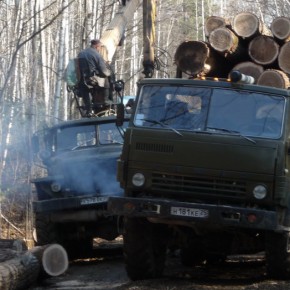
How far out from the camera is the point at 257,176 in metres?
8.66

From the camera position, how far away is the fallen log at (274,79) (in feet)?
35.4

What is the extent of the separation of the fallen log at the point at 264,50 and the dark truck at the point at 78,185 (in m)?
2.28

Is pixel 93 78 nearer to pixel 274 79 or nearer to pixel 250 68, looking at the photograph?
pixel 250 68

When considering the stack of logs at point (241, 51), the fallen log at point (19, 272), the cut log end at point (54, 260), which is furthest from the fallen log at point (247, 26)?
the fallen log at point (19, 272)

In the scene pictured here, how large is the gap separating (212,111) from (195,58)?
2446 mm

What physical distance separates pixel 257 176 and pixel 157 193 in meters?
1.18

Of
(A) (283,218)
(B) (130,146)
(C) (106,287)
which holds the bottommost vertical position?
(C) (106,287)

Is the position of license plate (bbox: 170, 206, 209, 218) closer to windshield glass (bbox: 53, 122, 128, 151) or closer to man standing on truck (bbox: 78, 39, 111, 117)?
windshield glass (bbox: 53, 122, 128, 151)

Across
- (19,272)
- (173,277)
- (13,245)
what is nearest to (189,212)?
(173,277)

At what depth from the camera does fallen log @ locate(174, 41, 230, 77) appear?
1120 cm

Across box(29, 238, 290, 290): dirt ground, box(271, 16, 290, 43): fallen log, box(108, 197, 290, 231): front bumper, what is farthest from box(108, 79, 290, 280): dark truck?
box(271, 16, 290, 43): fallen log

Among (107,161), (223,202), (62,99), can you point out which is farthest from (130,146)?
(62,99)

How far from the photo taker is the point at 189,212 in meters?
8.44

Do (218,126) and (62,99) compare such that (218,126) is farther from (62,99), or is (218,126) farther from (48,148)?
(62,99)
